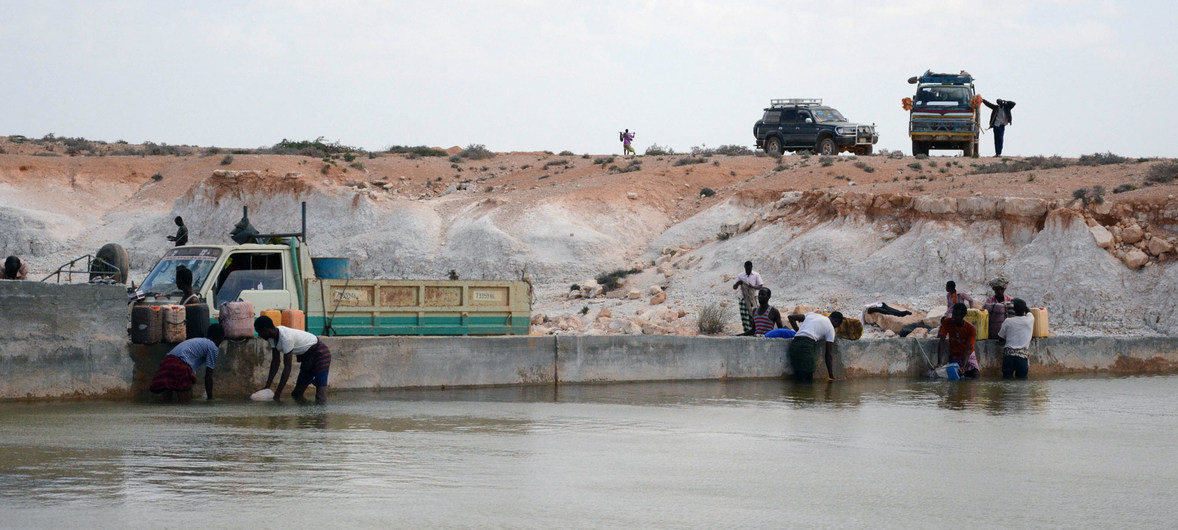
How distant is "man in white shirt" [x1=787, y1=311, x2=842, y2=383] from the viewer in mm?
17641

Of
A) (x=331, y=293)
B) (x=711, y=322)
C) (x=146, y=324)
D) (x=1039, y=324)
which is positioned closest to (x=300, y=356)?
(x=331, y=293)

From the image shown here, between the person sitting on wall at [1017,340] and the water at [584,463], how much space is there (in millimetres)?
3757

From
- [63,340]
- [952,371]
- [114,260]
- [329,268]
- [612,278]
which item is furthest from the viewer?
[612,278]

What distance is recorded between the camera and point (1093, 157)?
37844mm

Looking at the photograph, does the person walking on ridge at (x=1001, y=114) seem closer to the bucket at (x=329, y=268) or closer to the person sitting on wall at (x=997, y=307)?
the person sitting on wall at (x=997, y=307)

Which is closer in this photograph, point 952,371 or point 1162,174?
point 952,371

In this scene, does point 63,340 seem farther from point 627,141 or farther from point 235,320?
point 627,141

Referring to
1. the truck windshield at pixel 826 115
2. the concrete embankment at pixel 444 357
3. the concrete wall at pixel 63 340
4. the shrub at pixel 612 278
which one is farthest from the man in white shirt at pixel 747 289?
the truck windshield at pixel 826 115

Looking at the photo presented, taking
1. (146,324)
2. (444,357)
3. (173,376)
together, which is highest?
(146,324)

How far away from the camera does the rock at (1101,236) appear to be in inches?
1100

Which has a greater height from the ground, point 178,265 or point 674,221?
point 674,221

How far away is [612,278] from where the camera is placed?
3403cm

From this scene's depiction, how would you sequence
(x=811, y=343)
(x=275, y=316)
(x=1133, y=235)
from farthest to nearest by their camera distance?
1. (x=1133, y=235)
2. (x=811, y=343)
3. (x=275, y=316)

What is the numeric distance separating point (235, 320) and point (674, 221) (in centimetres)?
2756
